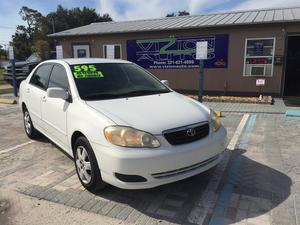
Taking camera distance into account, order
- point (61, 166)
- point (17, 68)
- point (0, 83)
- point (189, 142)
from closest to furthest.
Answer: point (189, 142) → point (61, 166) → point (17, 68) → point (0, 83)

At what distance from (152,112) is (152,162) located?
696mm

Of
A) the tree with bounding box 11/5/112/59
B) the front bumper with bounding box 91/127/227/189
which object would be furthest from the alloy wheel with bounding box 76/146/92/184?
the tree with bounding box 11/5/112/59

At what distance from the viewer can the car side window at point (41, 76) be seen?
5340mm

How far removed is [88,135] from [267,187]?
2.39m

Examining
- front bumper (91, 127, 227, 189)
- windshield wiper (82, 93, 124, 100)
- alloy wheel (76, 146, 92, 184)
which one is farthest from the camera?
windshield wiper (82, 93, 124, 100)

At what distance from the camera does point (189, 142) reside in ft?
11.6

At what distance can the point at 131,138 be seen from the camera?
11.0 ft

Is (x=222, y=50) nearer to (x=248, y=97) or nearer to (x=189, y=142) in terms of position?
(x=248, y=97)

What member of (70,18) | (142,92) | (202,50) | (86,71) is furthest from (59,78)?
(70,18)

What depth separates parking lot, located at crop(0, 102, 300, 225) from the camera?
11.1 ft

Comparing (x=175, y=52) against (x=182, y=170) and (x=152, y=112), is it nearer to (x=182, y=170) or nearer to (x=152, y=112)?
(x=152, y=112)

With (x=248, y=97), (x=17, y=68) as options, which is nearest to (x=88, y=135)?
(x=248, y=97)

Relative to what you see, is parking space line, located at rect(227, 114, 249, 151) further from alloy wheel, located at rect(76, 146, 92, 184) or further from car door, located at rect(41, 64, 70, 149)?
car door, located at rect(41, 64, 70, 149)

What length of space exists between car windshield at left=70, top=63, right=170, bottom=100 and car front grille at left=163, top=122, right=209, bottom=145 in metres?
1.11
